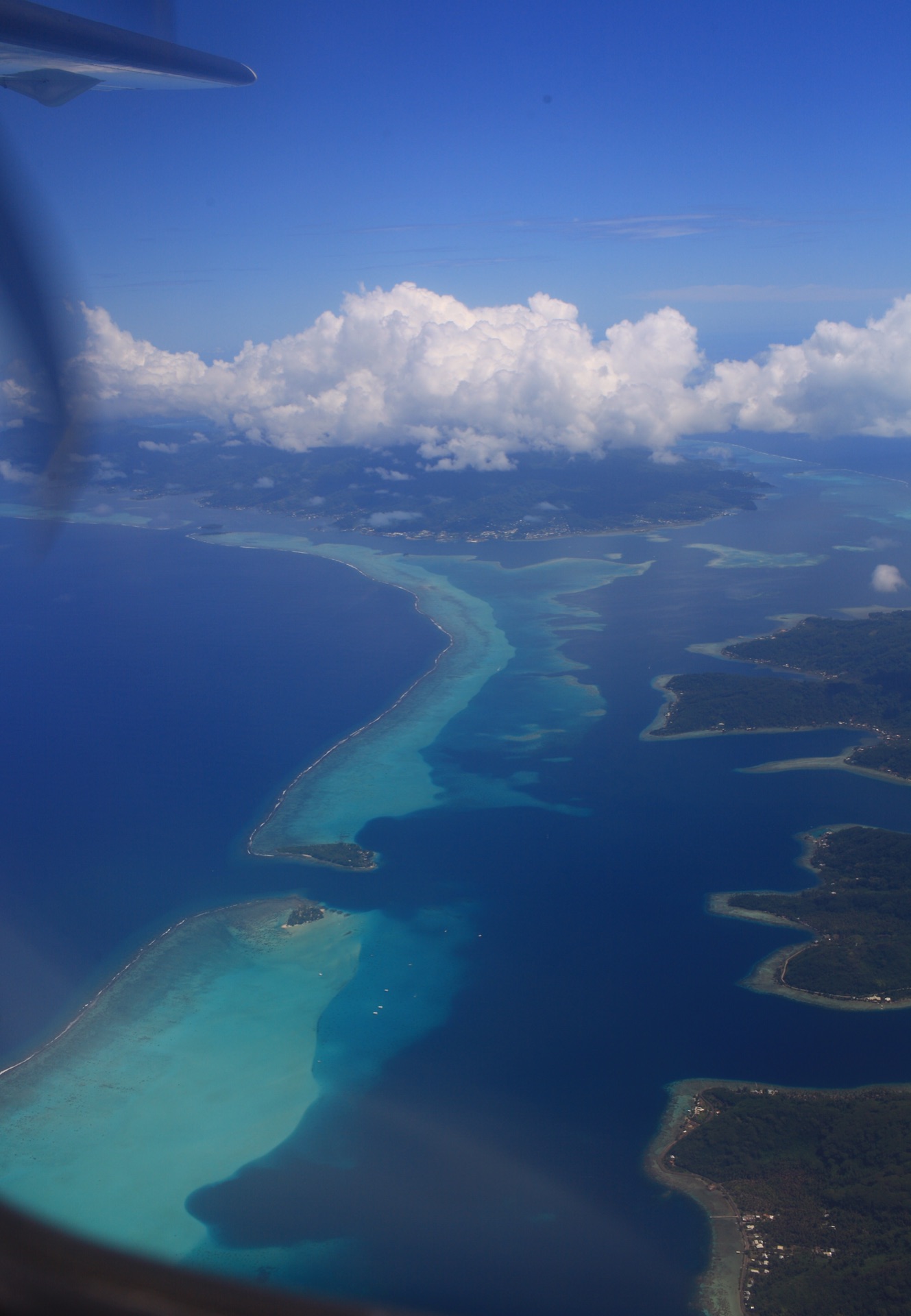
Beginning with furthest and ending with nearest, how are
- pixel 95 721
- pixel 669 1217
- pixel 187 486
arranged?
pixel 187 486 → pixel 95 721 → pixel 669 1217

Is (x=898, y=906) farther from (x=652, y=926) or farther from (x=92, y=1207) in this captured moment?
(x=92, y=1207)

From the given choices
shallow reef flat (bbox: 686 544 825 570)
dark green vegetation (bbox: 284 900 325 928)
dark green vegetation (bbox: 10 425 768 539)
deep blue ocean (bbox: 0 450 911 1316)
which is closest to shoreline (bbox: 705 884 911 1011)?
deep blue ocean (bbox: 0 450 911 1316)

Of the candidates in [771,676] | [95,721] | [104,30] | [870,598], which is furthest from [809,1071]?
[870,598]

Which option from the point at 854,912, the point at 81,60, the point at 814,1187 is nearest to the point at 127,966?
the point at 814,1187

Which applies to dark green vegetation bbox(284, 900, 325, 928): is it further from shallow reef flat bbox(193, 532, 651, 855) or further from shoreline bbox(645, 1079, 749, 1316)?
shoreline bbox(645, 1079, 749, 1316)

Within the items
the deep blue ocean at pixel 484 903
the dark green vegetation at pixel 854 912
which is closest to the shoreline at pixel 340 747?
the deep blue ocean at pixel 484 903

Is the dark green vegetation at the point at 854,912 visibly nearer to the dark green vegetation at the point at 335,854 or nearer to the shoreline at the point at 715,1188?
the shoreline at the point at 715,1188

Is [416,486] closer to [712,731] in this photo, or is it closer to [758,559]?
[758,559]
